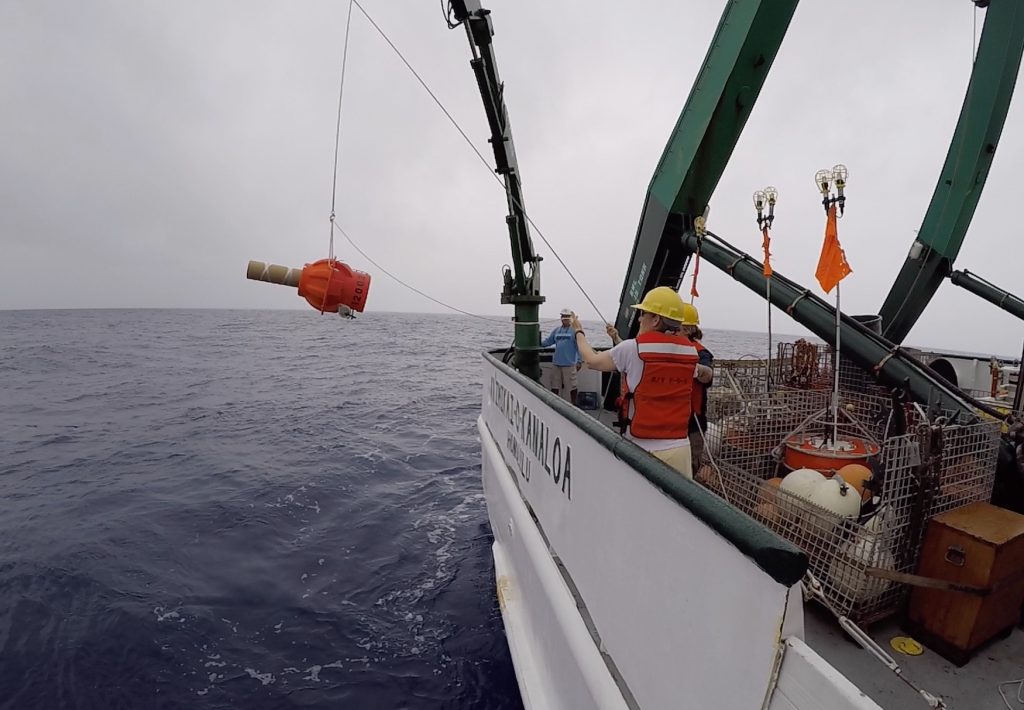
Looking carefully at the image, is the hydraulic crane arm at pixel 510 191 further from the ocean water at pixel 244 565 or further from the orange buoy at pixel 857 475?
the orange buoy at pixel 857 475

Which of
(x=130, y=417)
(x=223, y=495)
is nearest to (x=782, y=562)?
(x=223, y=495)

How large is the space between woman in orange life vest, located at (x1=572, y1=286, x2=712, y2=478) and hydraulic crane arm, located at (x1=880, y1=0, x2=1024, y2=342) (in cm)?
714

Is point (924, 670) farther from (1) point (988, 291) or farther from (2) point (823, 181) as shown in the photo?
(1) point (988, 291)

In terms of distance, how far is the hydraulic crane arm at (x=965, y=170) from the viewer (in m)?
6.04

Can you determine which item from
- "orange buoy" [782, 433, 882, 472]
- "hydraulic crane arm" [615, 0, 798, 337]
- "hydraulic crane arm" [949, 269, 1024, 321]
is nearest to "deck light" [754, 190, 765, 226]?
"hydraulic crane arm" [615, 0, 798, 337]

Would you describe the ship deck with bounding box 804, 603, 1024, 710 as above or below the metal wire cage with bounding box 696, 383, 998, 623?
below

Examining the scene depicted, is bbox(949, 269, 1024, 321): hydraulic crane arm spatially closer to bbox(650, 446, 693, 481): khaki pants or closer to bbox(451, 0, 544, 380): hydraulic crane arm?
bbox(451, 0, 544, 380): hydraulic crane arm

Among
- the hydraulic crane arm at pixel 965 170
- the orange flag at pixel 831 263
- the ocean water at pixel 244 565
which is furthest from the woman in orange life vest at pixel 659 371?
the hydraulic crane arm at pixel 965 170

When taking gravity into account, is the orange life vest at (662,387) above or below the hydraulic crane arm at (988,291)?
below

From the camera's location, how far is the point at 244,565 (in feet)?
17.5

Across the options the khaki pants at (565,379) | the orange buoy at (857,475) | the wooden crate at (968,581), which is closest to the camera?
the wooden crate at (968,581)

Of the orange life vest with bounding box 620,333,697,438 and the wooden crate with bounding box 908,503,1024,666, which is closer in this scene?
the wooden crate with bounding box 908,503,1024,666

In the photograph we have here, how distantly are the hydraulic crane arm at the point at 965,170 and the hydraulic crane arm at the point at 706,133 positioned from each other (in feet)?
13.7

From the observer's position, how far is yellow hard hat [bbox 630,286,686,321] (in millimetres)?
2453
